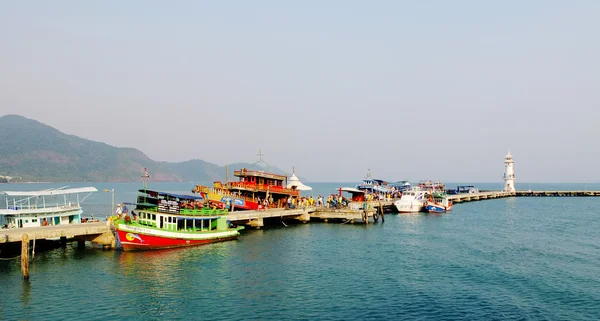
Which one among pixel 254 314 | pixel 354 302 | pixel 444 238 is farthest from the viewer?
pixel 444 238

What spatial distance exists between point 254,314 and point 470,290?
16.2 m

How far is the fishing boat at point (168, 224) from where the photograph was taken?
4322 centimetres

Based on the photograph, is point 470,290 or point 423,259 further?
point 423,259

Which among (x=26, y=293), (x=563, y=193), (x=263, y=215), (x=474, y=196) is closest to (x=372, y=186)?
(x=263, y=215)

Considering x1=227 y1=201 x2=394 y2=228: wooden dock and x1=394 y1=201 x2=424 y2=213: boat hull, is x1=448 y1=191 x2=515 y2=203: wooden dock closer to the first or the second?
x1=394 y1=201 x2=424 y2=213: boat hull

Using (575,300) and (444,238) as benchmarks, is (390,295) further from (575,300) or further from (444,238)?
(444,238)

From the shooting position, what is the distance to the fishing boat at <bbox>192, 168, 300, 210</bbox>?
68188mm

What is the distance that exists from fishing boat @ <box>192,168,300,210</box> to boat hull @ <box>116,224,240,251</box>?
17489 millimetres

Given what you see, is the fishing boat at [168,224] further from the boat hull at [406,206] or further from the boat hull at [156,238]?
the boat hull at [406,206]

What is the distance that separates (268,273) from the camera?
36844mm

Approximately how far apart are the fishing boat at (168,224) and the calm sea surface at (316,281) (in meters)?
1.50

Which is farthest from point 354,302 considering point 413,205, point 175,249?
point 413,205

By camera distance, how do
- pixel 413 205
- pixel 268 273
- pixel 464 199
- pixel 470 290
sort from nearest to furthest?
pixel 470 290 < pixel 268 273 < pixel 413 205 < pixel 464 199

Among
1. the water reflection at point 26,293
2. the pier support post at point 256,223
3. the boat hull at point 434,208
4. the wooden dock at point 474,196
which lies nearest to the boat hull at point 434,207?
the boat hull at point 434,208
